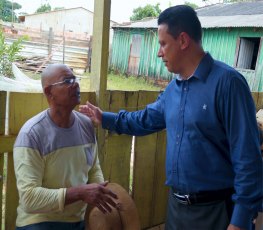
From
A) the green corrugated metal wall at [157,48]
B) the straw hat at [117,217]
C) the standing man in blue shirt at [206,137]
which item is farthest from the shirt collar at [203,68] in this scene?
the green corrugated metal wall at [157,48]

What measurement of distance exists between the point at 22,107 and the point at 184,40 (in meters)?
1.22

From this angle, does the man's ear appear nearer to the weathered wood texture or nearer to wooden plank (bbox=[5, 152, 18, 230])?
the weathered wood texture

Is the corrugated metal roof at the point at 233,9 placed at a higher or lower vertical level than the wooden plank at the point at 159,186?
higher

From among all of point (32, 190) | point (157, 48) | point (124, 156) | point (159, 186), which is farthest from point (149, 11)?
point (32, 190)

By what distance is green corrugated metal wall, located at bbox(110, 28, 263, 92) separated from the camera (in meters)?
14.6

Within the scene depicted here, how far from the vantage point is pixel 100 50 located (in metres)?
2.53

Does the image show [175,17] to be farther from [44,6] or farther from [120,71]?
[44,6]

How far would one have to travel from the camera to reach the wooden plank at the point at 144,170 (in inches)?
121

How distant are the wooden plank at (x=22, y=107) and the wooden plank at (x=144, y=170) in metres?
1.00

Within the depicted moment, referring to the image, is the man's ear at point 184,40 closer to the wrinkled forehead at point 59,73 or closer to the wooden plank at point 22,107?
the wrinkled forehead at point 59,73

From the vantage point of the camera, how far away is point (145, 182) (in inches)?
128

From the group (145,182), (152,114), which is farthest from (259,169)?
(145,182)

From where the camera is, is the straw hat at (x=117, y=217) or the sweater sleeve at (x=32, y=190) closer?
the sweater sleeve at (x=32, y=190)

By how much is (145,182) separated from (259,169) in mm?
1594
